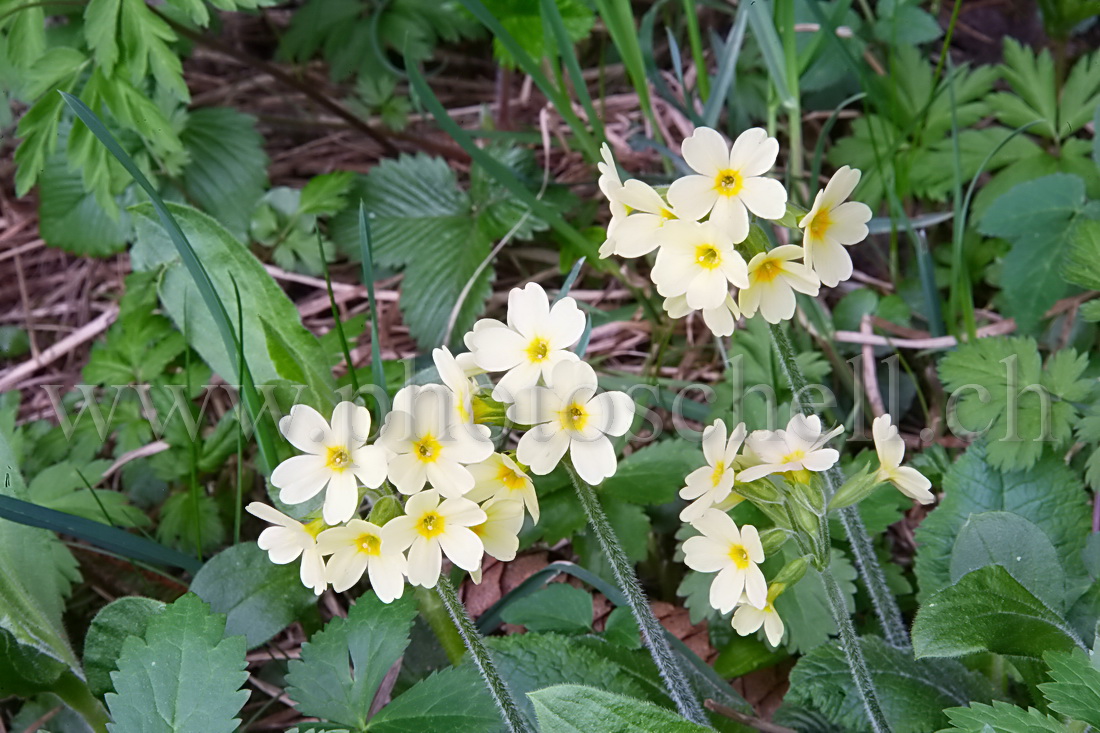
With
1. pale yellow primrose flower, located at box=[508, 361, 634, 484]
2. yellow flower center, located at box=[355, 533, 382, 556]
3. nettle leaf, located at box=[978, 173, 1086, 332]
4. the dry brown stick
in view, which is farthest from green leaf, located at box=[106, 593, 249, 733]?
nettle leaf, located at box=[978, 173, 1086, 332]

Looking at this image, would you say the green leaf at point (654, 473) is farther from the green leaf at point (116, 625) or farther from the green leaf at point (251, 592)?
the green leaf at point (116, 625)

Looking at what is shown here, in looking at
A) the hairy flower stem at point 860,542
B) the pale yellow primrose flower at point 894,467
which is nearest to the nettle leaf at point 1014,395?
the hairy flower stem at point 860,542

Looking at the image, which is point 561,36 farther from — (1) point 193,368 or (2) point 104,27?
(1) point 193,368

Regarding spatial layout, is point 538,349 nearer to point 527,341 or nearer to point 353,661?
point 527,341

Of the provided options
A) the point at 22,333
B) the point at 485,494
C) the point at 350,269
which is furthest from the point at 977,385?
the point at 22,333

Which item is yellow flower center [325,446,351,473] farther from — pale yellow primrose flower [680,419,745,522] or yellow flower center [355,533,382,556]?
pale yellow primrose flower [680,419,745,522]

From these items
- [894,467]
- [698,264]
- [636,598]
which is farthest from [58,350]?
[894,467]
